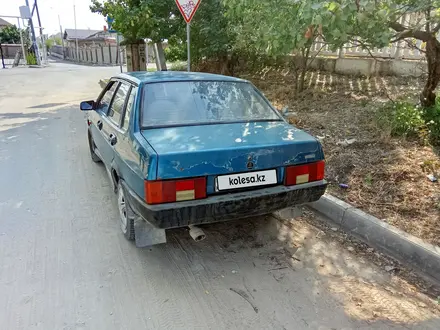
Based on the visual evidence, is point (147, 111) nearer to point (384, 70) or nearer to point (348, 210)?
point (348, 210)

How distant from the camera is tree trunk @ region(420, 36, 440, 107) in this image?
17.1ft

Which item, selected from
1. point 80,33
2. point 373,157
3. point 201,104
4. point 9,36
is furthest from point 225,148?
point 80,33

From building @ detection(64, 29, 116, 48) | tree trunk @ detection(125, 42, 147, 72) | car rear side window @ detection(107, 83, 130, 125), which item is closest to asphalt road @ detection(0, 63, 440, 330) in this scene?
car rear side window @ detection(107, 83, 130, 125)

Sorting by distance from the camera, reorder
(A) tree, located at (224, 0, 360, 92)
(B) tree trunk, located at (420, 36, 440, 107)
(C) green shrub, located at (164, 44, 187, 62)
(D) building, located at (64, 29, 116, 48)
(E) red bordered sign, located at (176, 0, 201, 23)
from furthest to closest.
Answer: (D) building, located at (64, 29, 116, 48) < (C) green shrub, located at (164, 44, 187, 62) < (E) red bordered sign, located at (176, 0, 201, 23) < (B) tree trunk, located at (420, 36, 440, 107) < (A) tree, located at (224, 0, 360, 92)

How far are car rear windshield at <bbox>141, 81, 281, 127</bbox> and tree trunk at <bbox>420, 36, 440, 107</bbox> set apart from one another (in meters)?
3.13

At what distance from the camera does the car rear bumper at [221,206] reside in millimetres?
2650

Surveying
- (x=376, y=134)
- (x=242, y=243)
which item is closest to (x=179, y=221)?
(x=242, y=243)

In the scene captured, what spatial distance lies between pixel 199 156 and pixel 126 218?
1158 mm

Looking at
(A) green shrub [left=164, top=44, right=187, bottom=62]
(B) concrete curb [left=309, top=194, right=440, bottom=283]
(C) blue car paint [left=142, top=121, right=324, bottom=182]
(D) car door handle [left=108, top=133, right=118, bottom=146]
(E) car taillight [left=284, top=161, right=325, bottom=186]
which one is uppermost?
(A) green shrub [left=164, top=44, right=187, bottom=62]

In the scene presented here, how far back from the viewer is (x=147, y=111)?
130 inches

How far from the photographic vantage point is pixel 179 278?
2893 mm

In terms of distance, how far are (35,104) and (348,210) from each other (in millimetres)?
10931

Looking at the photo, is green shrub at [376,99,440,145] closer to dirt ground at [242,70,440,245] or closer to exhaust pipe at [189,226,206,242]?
dirt ground at [242,70,440,245]

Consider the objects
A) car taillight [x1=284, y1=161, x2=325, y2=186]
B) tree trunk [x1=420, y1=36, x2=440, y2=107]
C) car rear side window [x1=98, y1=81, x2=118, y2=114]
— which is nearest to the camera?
car taillight [x1=284, y1=161, x2=325, y2=186]
